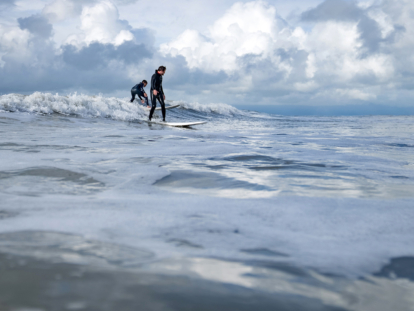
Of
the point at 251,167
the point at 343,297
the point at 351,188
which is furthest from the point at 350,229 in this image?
the point at 251,167

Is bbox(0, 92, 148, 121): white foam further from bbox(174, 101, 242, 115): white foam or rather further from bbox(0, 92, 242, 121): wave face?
bbox(174, 101, 242, 115): white foam

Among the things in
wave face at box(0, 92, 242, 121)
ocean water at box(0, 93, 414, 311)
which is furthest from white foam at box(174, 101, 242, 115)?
ocean water at box(0, 93, 414, 311)

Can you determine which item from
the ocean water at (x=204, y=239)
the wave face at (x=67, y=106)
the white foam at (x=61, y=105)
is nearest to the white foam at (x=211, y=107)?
the wave face at (x=67, y=106)

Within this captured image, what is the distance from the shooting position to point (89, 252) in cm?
126

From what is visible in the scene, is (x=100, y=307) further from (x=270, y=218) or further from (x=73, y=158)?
(x=73, y=158)

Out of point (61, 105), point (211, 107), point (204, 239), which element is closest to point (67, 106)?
point (61, 105)

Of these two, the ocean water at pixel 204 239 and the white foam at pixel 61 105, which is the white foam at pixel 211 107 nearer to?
the white foam at pixel 61 105

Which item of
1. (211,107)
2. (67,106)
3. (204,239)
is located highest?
(211,107)

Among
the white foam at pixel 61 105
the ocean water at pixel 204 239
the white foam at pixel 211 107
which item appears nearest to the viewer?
the ocean water at pixel 204 239

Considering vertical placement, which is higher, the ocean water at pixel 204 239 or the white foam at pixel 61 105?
the white foam at pixel 61 105

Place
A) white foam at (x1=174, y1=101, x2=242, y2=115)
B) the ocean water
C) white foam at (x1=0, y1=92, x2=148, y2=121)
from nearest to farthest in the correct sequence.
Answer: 1. the ocean water
2. white foam at (x1=0, y1=92, x2=148, y2=121)
3. white foam at (x1=174, y1=101, x2=242, y2=115)

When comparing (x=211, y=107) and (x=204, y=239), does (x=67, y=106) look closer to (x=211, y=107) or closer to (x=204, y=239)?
(x=204, y=239)

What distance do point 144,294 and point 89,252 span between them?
1.27ft

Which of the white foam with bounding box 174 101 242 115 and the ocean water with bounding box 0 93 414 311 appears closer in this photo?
the ocean water with bounding box 0 93 414 311
